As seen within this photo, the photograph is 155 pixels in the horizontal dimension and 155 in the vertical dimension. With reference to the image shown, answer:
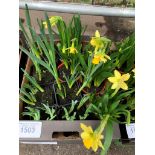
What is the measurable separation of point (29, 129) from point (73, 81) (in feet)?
0.93

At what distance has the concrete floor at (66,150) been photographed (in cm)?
131

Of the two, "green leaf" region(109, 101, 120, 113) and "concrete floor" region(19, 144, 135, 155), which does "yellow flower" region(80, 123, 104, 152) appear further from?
"concrete floor" region(19, 144, 135, 155)

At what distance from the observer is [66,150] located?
133 cm

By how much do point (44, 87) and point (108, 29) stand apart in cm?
63

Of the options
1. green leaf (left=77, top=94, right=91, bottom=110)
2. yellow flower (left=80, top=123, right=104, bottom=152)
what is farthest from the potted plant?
yellow flower (left=80, top=123, right=104, bottom=152)

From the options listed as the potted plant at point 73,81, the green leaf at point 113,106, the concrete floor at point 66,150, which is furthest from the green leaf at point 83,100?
the concrete floor at point 66,150

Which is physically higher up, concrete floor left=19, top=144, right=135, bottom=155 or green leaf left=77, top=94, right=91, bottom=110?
green leaf left=77, top=94, right=91, bottom=110

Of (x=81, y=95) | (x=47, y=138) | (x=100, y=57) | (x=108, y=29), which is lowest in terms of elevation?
(x=47, y=138)

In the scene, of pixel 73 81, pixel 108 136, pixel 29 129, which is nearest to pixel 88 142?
pixel 108 136

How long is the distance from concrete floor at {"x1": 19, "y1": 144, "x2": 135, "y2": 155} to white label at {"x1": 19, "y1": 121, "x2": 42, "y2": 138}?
25cm

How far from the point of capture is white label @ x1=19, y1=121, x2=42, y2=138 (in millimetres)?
1065
